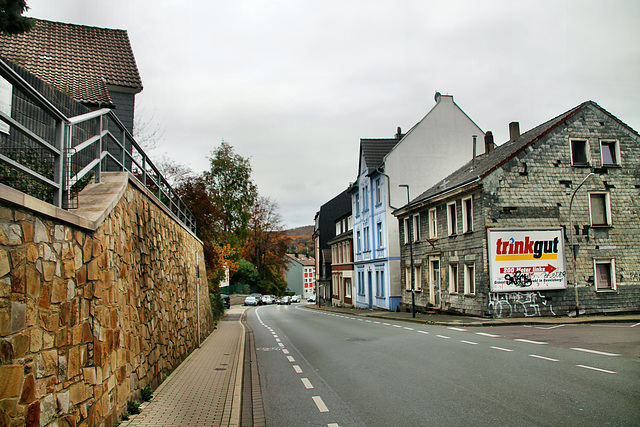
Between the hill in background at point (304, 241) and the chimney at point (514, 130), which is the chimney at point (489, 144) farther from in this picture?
the hill in background at point (304, 241)

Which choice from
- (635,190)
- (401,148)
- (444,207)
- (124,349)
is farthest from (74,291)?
(401,148)

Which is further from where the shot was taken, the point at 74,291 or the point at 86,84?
the point at 86,84

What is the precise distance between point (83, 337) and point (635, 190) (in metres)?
25.9

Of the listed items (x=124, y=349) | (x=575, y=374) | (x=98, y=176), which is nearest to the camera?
(x=124, y=349)

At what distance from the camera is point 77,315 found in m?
4.96

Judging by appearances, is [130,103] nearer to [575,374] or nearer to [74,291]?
[74,291]

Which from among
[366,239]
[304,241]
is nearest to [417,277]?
[366,239]

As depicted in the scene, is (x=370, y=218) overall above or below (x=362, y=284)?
above

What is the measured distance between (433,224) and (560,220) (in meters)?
7.01

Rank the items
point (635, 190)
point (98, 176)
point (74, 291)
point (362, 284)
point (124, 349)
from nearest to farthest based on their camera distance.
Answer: point (74, 291) → point (124, 349) → point (98, 176) → point (635, 190) → point (362, 284)

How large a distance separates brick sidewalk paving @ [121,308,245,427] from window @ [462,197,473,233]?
1498 cm

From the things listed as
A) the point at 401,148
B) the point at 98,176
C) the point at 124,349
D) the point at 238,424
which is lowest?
the point at 238,424

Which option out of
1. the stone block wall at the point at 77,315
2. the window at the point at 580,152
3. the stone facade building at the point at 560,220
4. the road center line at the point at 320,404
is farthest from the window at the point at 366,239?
the stone block wall at the point at 77,315

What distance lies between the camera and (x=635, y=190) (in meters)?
24.1
